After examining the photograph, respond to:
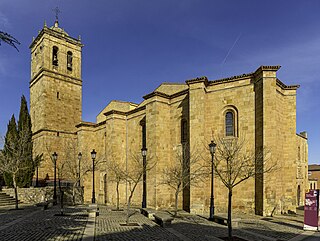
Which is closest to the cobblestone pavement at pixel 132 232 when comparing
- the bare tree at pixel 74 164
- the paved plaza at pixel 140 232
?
the paved plaza at pixel 140 232

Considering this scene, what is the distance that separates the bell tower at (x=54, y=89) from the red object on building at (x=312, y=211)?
28.7m

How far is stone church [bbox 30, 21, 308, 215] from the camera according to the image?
17438mm

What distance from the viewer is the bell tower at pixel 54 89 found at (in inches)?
1288

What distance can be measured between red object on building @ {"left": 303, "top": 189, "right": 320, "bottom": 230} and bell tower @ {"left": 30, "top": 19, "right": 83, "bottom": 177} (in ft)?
94.1

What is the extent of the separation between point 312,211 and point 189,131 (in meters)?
9.47

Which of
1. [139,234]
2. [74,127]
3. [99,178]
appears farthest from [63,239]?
[74,127]

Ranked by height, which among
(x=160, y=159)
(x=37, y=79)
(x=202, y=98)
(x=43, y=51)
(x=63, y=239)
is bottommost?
(x=63, y=239)

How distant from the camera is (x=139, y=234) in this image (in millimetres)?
10305

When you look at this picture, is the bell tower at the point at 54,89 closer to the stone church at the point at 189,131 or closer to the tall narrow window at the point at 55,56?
the tall narrow window at the point at 55,56

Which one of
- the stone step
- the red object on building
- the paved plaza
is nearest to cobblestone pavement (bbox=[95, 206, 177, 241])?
the paved plaza

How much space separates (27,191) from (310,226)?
22984mm

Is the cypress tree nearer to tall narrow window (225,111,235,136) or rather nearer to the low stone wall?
the low stone wall

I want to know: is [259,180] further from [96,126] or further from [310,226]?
[96,126]

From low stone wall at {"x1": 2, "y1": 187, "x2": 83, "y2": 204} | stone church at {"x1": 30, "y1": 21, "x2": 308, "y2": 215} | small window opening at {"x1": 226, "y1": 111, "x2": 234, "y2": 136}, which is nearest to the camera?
stone church at {"x1": 30, "y1": 21, "x2": 308, "y2": 215}
